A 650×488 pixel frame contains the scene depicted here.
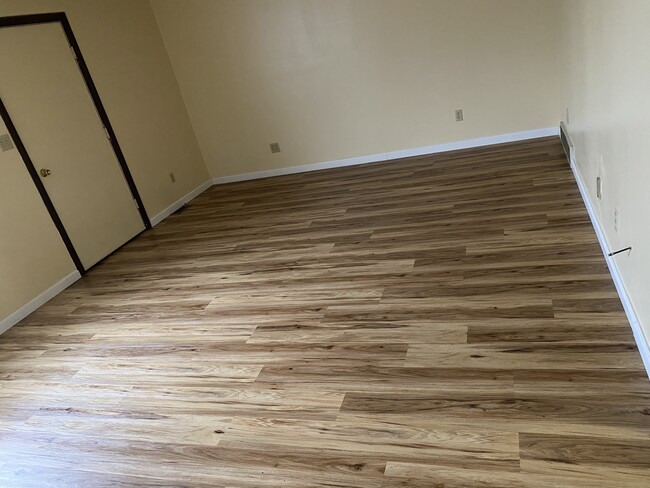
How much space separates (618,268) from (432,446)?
53.2 inches

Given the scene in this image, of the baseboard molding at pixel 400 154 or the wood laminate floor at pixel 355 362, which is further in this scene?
the baseboard molding at pixel 400 154

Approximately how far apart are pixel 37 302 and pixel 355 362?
2.82 metres

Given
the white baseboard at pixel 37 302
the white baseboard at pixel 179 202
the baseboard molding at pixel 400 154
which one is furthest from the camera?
the white baseboard at pixel 179 202

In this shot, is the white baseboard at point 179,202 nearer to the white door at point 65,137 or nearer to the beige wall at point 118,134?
the beige wall at point 118,134

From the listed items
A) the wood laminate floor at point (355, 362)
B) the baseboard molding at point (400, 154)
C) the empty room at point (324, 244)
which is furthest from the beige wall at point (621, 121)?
the baseboard molding at point (400, 154)

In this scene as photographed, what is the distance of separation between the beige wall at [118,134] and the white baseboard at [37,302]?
3 cm

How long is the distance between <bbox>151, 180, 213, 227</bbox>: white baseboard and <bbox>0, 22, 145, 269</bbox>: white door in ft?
1.34

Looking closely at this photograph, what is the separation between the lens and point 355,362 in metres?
2.48

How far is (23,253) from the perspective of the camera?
3947 mm

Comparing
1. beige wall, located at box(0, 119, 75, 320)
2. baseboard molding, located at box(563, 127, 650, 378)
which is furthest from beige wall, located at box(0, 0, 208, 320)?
baseboard molding, located at box(563, 127, 650, 378)

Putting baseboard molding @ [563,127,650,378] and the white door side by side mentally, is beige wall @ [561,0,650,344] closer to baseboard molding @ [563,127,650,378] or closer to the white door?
baseboard molding @ [563,127,650,378]

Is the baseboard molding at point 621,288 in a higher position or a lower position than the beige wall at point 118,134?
lower

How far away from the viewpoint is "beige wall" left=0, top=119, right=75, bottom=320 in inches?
150

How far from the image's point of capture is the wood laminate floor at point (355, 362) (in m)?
1.88
